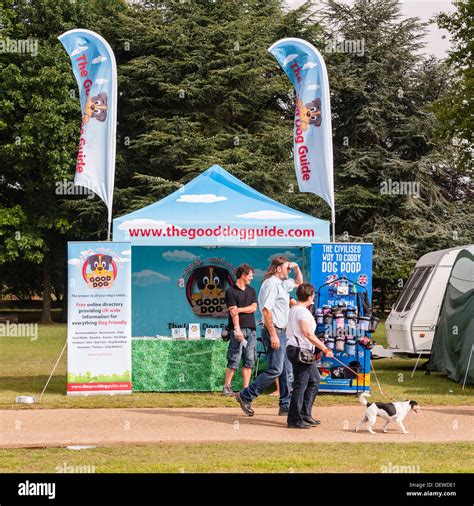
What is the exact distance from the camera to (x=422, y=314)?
1939 centimetres

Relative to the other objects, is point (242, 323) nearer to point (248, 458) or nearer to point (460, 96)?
point (248, 458)

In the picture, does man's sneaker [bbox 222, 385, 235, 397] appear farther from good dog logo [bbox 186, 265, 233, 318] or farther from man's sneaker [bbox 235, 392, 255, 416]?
good dog logo [bbox 186, 265, 233, 318]

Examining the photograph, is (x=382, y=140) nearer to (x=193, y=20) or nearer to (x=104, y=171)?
(x=193, y=20)

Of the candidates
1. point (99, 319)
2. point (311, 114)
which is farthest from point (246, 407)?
point (311, 114)

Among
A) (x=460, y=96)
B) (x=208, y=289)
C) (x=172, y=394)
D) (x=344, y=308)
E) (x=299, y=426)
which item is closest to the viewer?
(x=299, y=426)

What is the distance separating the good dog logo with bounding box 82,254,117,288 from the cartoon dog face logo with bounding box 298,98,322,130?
370cm

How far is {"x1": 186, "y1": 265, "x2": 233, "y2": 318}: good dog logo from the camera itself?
17328 mm

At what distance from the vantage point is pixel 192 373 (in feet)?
49.7

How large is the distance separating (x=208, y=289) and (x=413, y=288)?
16.5 feet

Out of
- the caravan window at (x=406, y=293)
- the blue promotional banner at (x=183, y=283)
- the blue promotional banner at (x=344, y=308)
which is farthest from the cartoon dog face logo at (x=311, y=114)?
the caravan window at (x=406, y=293)

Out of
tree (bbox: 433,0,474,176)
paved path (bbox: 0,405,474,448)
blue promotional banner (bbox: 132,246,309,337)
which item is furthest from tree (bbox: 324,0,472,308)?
paved path (bbox: 0,405,474,448)
